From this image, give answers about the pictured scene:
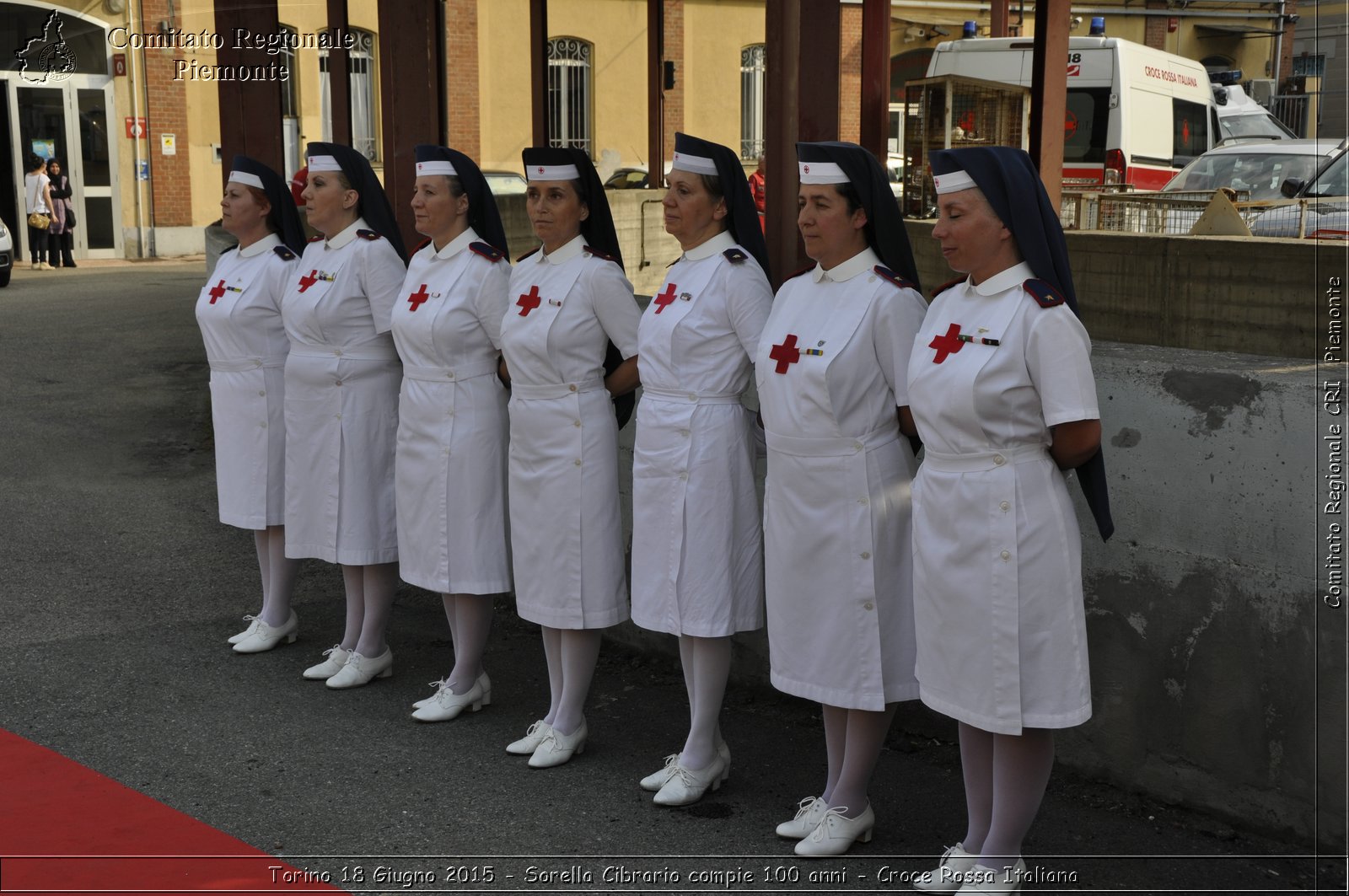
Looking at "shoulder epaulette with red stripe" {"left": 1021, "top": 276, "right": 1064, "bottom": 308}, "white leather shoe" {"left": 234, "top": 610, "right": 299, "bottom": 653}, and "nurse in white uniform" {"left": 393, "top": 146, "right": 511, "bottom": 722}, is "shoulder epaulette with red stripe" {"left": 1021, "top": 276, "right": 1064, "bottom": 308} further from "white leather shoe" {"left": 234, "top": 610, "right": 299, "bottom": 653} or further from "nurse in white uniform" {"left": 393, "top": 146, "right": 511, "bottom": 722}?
"white leather shoe" {"left": 234, "top": 610, "right": 299, "bottom": 653}

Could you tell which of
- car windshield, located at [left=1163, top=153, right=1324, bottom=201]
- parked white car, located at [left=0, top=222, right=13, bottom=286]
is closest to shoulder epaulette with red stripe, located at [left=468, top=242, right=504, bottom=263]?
car windshield, located at [left=1163, top=153, right=1324, bottom=201]

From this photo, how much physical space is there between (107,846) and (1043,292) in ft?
10.4

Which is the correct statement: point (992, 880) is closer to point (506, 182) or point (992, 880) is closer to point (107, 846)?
point (107, 846)

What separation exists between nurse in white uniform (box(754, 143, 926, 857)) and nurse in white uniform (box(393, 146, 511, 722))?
54.6 inches

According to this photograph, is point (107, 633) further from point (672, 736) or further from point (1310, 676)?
point (1310, 676)

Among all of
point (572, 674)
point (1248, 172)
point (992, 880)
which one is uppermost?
point (1248, 172)

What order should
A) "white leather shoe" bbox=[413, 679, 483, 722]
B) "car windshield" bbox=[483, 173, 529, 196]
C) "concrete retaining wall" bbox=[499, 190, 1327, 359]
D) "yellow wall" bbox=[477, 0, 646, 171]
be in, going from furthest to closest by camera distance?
"yellow wall" bbox=[477, 0, 646, 171] < "car windshield" bbox=[483, 173, 529, 196] < "concrete retaining wall" bbox=[499, 190, 1327, 359] < "white leather shoe" bbox=[413, 679, 483, 722]

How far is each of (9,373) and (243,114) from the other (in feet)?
15.4

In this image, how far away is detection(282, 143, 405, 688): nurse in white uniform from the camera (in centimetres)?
565

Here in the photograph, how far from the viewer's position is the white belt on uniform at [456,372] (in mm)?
5262

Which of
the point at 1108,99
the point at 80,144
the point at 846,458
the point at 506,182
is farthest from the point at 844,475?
the point at 80,144

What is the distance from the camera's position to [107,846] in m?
4.34

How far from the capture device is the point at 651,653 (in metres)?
6.20

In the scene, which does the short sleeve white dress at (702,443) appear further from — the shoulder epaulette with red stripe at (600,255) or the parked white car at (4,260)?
the parked white car at (4,260)
